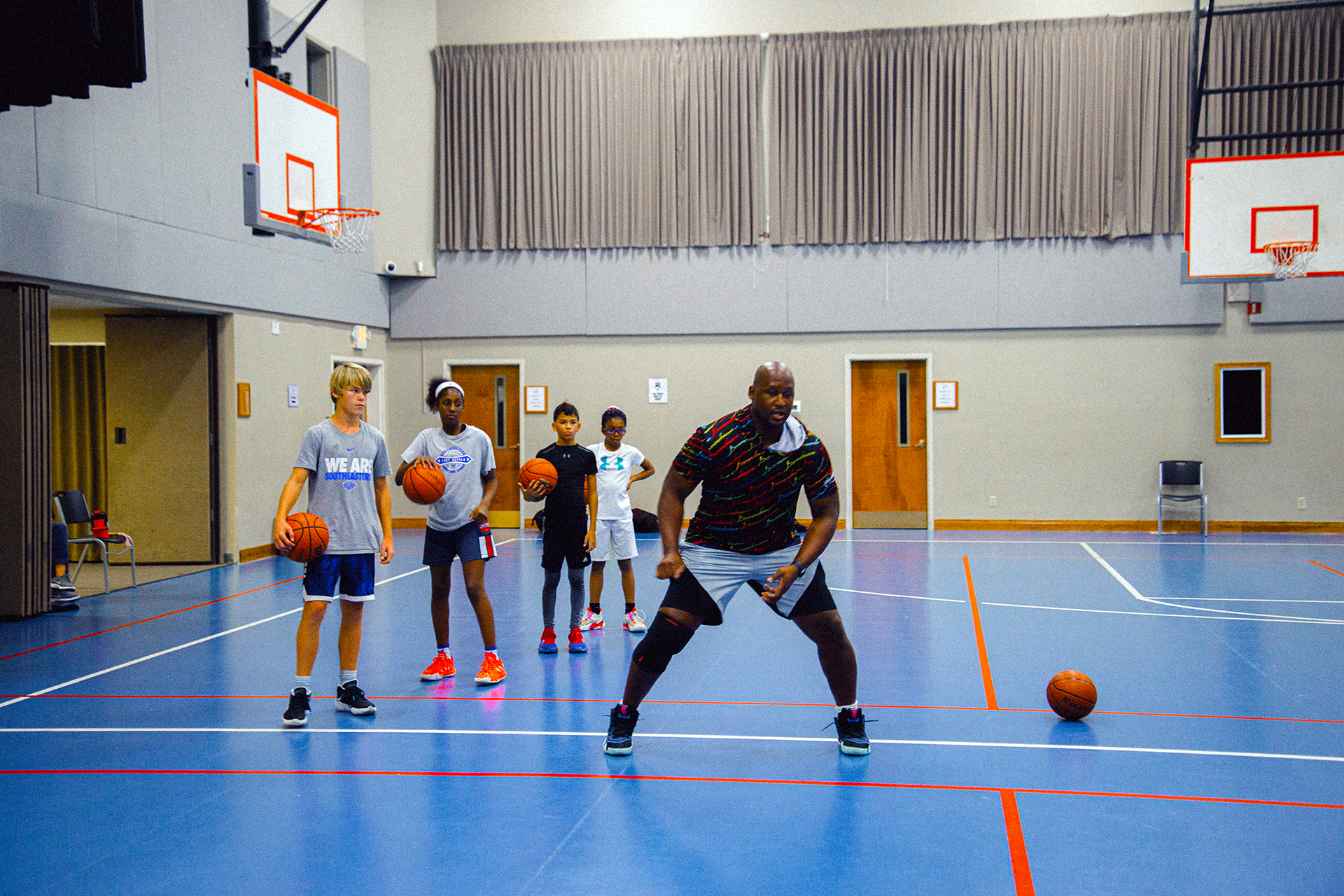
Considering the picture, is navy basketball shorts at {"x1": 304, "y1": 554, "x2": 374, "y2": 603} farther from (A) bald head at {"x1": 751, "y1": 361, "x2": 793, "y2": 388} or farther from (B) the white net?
(B) the white net

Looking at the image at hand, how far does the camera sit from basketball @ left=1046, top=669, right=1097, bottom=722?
17.3 ft

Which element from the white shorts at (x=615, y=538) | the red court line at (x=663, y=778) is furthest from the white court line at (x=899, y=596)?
the red court line at (x=663, y=778)

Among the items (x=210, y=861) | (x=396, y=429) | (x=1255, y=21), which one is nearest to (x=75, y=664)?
(x=210, y=861)

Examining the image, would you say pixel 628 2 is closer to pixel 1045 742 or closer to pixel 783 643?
pixel 783 643

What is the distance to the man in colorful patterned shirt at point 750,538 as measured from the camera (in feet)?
14.7

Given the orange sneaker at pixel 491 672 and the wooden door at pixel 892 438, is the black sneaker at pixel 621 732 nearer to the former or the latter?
the orange sneaker at pixel 491 672

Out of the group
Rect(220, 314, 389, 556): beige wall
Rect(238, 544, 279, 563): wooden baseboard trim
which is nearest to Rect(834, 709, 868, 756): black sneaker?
Rect(238, 544, 279, 563): wooden baseboard trim

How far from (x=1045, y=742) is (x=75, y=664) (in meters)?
6.18

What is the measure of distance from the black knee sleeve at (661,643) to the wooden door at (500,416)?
38.1 feet

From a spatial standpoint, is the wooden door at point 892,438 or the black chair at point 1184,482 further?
the wooden door at point 892,438

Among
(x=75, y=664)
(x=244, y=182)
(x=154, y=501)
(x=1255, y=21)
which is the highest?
(x=1255, y=21)

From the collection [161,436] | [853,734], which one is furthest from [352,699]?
[161,436]

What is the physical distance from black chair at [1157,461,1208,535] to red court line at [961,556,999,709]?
5.64 m

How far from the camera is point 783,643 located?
7383 millimetres
